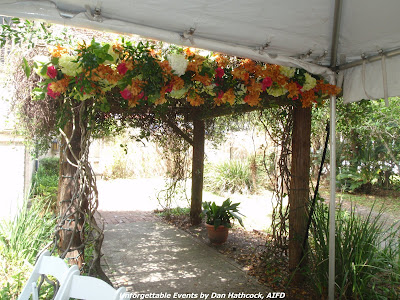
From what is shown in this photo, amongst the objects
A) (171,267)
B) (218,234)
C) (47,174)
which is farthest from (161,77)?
(47,174)

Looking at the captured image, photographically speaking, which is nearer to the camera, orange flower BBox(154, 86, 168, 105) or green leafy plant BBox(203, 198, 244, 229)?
orange flower BBox(154, 86, 168, 105)

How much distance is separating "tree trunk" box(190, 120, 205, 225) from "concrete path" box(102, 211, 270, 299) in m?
0.57

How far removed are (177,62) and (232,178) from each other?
7587mm

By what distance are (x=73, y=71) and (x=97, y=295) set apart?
1.72 m

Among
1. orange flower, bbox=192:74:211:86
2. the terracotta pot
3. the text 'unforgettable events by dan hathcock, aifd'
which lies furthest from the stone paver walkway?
orange flower, bbox=192:74:211:86

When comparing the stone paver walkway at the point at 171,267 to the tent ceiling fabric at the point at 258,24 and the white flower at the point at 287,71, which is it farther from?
the tent ceiling fabric at the point at 258,24

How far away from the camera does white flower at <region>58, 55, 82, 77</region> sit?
253 centimetres

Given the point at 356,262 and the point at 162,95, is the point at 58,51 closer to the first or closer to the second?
the point at 162,95

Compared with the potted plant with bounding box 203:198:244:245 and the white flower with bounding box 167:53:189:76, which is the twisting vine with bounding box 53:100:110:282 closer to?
the white flower with bounding box 167:53:189:76

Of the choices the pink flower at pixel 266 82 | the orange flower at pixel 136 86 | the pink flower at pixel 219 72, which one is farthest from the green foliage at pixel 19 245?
the pink flower at pixel 266 82

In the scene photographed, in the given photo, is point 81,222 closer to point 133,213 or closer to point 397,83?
point 397,83

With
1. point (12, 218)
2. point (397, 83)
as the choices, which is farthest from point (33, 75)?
point (397, 83)

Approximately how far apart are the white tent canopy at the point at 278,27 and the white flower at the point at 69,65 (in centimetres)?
55

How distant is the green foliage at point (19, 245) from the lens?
284 cm
